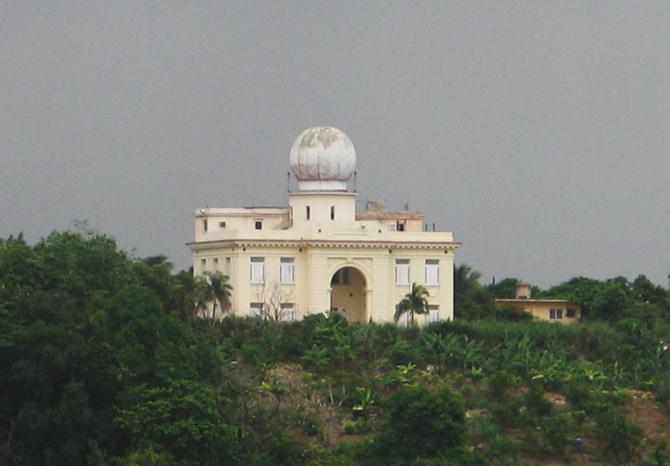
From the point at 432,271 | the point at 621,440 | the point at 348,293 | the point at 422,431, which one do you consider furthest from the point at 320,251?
the point at 422,431

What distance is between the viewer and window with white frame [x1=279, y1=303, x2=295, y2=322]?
270ft

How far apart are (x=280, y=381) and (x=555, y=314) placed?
20969mm

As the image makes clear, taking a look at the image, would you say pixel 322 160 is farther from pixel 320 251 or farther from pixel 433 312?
pixel 433 312

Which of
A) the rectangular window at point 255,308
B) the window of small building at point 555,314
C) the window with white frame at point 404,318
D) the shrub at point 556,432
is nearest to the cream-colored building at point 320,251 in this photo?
the rectangular window at point 255,308

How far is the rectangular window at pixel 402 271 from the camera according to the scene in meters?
84.3

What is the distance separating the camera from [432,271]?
84562 millimetres

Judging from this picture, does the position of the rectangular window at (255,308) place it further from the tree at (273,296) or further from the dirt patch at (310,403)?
the dirt patch at (310,403)

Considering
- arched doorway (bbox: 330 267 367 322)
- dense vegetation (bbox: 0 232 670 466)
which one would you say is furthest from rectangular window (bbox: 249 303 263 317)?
arched doorway (bbox: 330 267 367 322)

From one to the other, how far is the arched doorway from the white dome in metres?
2.74

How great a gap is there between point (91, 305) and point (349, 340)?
431 inches

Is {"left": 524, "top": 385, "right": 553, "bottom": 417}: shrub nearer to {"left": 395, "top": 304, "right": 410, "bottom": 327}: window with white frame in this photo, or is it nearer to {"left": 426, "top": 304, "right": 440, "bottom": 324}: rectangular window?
{"left": 395, "top": 304, "right": 410, "bottom": 327}: window with white frame

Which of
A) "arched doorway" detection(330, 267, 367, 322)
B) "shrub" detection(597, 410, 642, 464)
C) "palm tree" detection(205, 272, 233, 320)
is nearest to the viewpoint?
"shrub" detection(597, 410, 642, 464)

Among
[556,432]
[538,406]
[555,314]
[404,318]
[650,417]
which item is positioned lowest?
[556,432]

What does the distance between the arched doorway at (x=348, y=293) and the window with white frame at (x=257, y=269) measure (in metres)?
2.83
